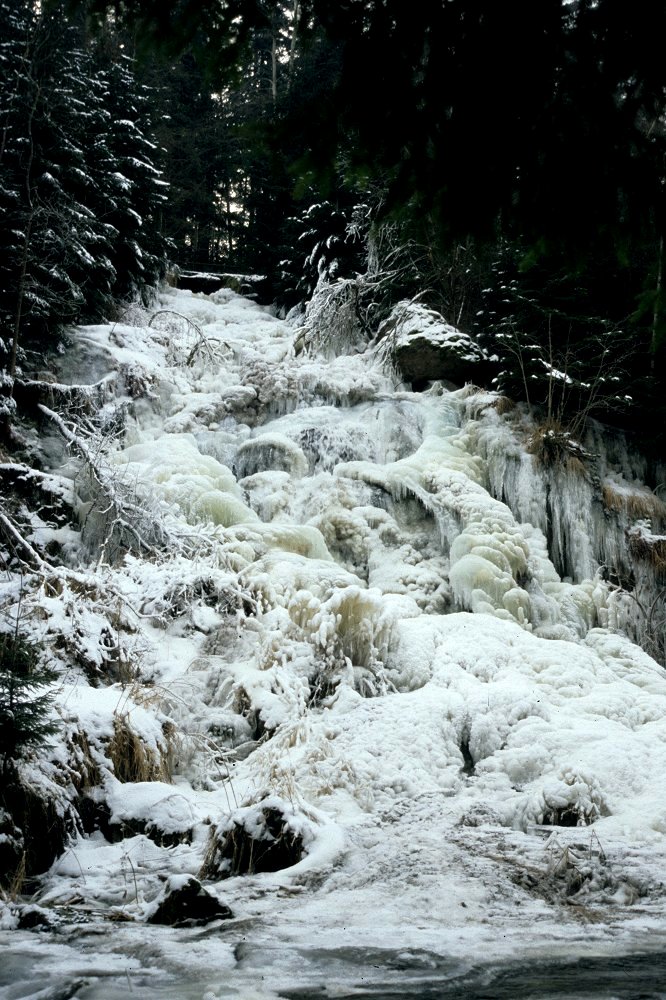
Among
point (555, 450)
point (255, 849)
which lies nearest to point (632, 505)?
point (555, 450)

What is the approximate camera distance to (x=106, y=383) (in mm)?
11094

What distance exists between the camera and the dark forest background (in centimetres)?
238

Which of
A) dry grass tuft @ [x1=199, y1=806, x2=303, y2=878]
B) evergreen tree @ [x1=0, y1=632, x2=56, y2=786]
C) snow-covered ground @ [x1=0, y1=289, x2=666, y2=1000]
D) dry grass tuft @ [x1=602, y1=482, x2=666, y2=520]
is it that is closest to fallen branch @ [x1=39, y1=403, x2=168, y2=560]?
snow-covered ground @ [x1=0, y1=289, x2=666, y2=1000]

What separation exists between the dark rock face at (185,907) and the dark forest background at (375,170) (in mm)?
2957

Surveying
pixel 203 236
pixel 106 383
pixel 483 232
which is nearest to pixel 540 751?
pixel 483 232

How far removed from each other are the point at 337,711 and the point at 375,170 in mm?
4712

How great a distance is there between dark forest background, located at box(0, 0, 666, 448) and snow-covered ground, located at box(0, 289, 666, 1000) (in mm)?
1859

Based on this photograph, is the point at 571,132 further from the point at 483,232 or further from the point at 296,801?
the point at 296,801

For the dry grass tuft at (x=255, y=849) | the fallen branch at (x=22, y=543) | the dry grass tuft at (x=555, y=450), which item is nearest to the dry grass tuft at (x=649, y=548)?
the dry grass tuft at (x=555, y=450)

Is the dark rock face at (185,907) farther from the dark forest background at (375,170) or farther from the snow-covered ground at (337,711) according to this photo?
the dark forest background at (375,170)

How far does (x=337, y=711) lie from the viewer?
6.39m

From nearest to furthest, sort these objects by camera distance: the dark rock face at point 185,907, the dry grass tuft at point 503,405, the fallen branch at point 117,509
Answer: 1. the dark rock face at point 185,907
2. the fallen branch at point 117,509
3. the dry grass tuft at point 503,405

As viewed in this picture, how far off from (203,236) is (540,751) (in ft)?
67.2

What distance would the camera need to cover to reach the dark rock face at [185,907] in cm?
334
